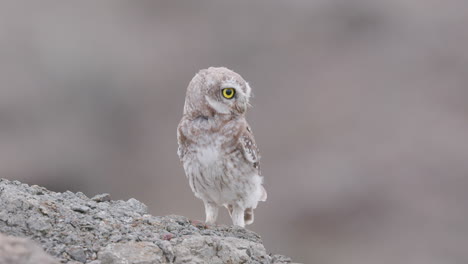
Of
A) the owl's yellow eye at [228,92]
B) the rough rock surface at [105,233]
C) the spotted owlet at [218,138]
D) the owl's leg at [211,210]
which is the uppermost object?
the owl's yellow eye at [228,92]

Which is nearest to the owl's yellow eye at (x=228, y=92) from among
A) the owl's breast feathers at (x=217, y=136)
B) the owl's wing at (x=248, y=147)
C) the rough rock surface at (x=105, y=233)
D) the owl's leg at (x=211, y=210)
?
the owl's breast feathers at (x=217, y=136)

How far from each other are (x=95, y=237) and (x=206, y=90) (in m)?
2.12

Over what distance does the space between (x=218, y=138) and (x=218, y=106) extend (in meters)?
0.29

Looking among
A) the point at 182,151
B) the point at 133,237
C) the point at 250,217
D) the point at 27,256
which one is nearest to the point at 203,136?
the point at 182,151

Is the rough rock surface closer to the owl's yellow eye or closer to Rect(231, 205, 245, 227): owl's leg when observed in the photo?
the owl's yellow eye

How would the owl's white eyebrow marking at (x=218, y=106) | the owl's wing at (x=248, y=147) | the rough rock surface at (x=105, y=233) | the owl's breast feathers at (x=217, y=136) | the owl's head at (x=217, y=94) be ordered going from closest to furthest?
the rough rock surface at (x=105, y=233)
the owl's head at (x=217, y=94)
the owl's white eyebrow marking at (x=218, y=106)
the owl's breast feathers at (x=217, y=136)
the owl's wing at (x=248, y=147)

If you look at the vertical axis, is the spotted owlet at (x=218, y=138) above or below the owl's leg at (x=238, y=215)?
above

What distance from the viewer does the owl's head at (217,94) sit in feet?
24.8

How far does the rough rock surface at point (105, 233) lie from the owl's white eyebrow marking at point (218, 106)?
131 cm

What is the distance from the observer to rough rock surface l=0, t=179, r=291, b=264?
566 cm

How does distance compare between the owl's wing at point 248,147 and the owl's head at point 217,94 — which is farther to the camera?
the owl's wing at point 248,147

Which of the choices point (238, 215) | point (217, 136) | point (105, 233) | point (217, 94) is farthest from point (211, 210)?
point (105, 233)

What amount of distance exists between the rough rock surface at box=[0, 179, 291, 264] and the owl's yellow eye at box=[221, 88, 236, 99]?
4.49ft

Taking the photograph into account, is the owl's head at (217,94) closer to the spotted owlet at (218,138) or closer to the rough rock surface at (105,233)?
the spotted owlet at (218,138)
